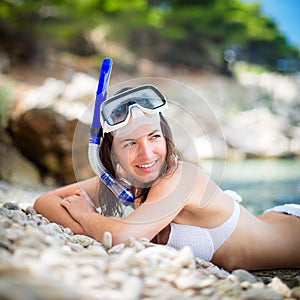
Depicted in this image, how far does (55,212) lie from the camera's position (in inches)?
68.7

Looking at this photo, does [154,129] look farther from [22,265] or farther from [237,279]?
[22,265]

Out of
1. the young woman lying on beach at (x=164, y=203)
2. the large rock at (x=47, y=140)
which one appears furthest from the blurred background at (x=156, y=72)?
the young woman lying on beach at (x=164, y=203)

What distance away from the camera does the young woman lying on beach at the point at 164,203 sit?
1.54 meters

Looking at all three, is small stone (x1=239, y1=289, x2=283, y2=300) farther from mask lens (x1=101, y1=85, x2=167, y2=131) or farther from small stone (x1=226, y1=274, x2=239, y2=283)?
mask lens (x1=101, y1=85, x2=167, y2=131)

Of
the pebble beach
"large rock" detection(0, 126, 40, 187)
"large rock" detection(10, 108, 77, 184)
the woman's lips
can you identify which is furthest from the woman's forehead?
"large rock" detection(10, 108, 77, 184)

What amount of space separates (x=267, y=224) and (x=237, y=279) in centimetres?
58

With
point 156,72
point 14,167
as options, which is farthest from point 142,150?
point 156,72

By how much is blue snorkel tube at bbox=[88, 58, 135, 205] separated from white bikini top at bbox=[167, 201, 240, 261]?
223 millimetres

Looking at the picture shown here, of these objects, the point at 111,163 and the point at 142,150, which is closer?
the point at 142,150

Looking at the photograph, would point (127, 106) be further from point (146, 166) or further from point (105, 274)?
point (105, 274)

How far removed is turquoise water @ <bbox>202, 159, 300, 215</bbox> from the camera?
414 cm

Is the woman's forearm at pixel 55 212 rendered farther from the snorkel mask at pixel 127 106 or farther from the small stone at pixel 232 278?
the small stone at pixel 232 278

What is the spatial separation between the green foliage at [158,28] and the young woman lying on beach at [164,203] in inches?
394

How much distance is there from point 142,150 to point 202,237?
408 millimetres
